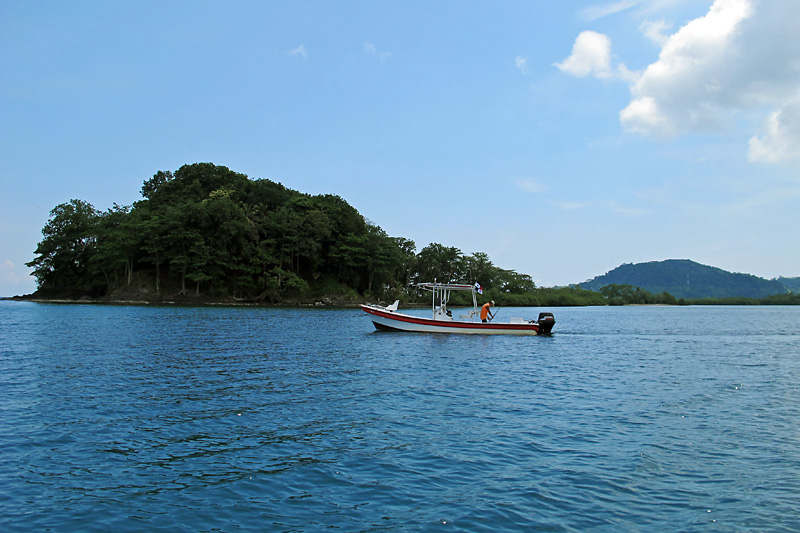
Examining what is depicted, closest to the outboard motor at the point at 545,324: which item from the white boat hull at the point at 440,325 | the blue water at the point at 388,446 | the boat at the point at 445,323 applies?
the boat at the point at 445,323

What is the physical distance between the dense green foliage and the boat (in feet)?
185

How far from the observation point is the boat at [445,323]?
4122cm

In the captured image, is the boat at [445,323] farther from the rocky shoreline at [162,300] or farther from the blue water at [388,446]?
the rocky shoreline at [162,300]

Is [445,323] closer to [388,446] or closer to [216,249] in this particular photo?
[388,446]

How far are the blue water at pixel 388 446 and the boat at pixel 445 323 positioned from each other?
630 inches

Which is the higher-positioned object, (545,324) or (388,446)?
(545,324)

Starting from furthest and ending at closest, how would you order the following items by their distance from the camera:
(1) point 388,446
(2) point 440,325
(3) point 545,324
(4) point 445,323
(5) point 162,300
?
(5) point 162,300, (3) point 545,324, (2) point 440,325, (4) point 445,323, (1) point 388,446

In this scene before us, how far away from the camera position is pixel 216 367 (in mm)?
22641

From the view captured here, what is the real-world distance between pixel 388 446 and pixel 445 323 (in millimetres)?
29515

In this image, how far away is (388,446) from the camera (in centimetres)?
1175

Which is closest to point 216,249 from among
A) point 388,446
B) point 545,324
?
point 545,324

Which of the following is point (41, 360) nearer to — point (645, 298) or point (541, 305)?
point (541, 305)

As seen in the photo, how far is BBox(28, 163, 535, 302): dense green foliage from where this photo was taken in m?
90.9

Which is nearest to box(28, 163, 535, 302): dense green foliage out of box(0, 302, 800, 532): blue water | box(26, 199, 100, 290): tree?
box(26, 199, 100, 290): tree
